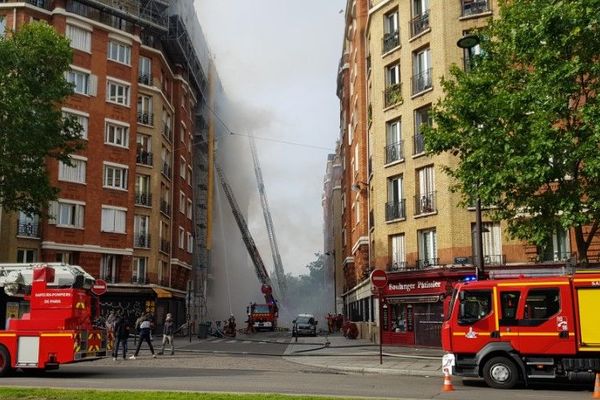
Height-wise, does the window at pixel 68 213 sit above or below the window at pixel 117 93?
below

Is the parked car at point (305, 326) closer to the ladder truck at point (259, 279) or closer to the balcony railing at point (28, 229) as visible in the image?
the ladder truck at point (259, 279)

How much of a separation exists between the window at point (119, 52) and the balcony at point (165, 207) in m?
10.5

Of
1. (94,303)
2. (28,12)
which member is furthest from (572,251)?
(28,12)

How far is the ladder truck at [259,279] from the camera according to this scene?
56.8 metres

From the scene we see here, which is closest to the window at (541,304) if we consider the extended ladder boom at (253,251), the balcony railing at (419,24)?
the balcony railing at (419,24)

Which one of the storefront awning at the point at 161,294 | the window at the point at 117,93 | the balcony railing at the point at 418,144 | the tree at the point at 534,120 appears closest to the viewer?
the tree at the point at 534,120

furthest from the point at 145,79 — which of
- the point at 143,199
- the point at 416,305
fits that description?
the point at 416,305

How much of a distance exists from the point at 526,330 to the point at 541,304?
74cm

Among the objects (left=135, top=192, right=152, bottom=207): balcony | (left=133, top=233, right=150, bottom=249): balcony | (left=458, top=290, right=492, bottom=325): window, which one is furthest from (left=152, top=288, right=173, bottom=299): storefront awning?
(left=458, top=290, right=492, bottom=325): window

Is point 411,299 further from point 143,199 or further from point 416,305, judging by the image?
point 143,199

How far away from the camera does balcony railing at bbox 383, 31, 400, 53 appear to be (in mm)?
34125

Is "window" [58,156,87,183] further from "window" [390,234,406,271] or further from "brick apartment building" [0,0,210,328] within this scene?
"window" [390,234,406,271]

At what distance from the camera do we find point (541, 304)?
15.8 m

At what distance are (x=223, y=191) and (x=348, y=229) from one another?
24315 millimetres
